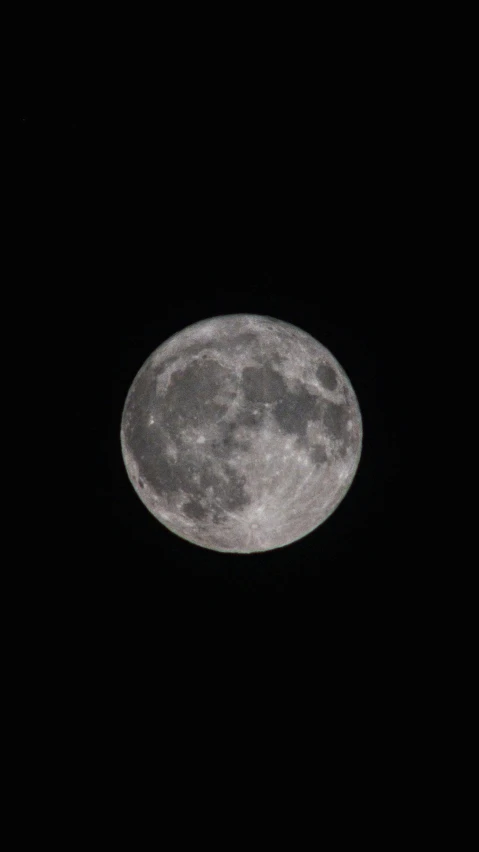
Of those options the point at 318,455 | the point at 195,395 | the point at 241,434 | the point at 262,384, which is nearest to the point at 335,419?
the point at 318,455

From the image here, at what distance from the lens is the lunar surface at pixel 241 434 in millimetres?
5004

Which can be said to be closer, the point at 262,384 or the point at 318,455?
the point at 262,384

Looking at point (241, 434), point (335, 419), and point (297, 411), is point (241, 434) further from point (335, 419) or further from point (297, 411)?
point (335, 419)

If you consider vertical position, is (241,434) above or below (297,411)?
below

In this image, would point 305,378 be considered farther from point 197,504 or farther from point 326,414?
point 197,504

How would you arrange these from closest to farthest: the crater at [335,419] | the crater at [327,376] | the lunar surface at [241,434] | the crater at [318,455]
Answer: the lunar surface at [241,434] → the crater at [318,455] → the crater at [335,419] → the crater at [327,376]

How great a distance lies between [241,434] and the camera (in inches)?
195

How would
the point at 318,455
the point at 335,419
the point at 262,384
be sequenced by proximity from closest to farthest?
the point at 262,384 < the point at 318,455 < the point at 335,419

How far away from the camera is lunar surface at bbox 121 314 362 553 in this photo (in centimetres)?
500

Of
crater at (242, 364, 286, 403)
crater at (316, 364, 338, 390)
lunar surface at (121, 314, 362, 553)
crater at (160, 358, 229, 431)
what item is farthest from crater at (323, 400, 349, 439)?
crater at (160, 358, 229, 431)

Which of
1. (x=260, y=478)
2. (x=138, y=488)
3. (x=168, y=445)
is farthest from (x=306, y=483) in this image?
(x=138, y=488)

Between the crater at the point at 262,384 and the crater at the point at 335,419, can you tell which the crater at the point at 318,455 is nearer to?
the crater at the point at 335,419

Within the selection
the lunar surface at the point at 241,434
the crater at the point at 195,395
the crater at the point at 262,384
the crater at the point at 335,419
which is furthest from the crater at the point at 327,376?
the crater at the point at 195,395

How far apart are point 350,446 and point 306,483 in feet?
2.02
